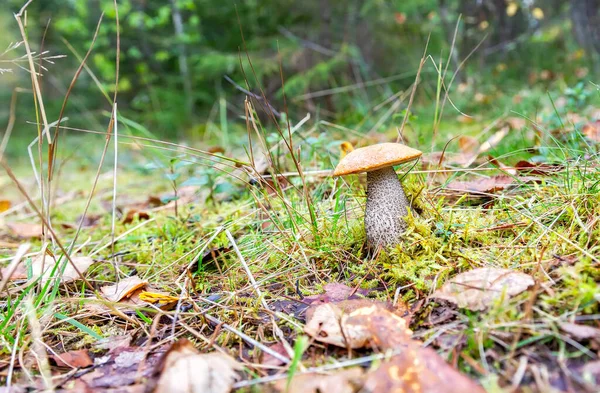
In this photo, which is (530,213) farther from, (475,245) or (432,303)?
(432,303)

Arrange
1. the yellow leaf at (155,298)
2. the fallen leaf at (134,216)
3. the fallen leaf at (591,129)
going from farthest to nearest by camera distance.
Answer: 1. the fallen leaf at (134,216)
2. the fallen leaf at (591,129)
3. the yellow leaf at (155,298)

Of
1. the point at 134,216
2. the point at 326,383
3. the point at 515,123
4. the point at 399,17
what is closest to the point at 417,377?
the point at 326,383

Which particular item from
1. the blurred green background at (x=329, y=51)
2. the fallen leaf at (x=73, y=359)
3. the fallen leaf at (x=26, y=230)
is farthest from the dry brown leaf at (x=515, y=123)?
the fallen leaf at (x=26, y=230)

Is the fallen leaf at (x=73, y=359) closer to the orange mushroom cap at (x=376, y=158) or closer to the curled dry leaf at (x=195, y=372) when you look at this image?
the curled dry leaf at (x=195, y=372)

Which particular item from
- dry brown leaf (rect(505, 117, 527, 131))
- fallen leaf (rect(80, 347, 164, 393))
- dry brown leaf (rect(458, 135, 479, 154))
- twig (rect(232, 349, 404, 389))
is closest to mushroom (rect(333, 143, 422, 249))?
twig (rect(232, 349, 404, 389))

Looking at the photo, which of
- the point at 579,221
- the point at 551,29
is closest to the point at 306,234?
the point at 579,221

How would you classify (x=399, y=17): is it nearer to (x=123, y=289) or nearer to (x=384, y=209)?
(x=384, y=209)
